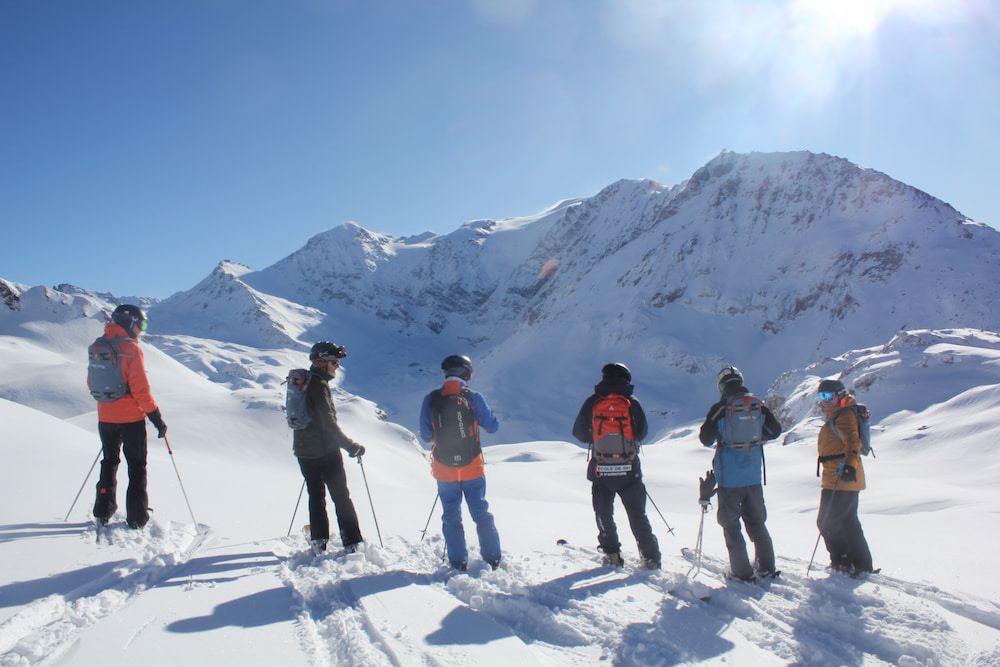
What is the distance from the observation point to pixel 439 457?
446cm

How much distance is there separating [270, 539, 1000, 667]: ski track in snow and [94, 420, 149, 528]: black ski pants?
62.4 inches

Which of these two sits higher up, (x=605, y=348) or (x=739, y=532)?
(x=605, y=348)

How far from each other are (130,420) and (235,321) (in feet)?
422

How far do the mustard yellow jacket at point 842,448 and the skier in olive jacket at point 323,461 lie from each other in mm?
4435

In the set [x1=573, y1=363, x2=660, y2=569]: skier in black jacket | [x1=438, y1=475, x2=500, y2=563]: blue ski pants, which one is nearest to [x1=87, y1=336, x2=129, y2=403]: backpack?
[x1=438, y1=475, x2=500, y2=563]: blue ski pants

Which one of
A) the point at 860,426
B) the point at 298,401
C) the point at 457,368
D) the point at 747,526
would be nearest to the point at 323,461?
the point at 298,401

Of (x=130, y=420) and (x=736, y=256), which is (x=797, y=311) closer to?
(x=736, y=256)

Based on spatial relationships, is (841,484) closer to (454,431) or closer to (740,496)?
(740,496)

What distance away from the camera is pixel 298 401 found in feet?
15.2

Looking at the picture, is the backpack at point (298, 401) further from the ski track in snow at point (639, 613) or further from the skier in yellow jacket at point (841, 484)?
the skier in yellow jacket at point (841, 484)

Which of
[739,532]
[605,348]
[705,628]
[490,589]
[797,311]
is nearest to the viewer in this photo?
[705,628]

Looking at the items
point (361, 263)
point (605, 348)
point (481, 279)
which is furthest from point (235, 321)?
point (605, 348)

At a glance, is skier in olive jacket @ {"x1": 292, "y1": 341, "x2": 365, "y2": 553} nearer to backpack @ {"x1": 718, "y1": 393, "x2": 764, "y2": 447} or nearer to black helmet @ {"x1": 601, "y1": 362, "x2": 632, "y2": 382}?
black helmet @ {"x1": 601, "y1": 362, "x2": 632, "y2": 382}

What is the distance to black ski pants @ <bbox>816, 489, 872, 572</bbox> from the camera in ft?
14.9
